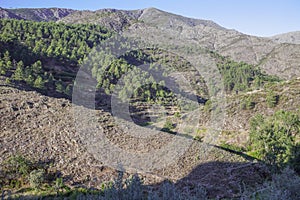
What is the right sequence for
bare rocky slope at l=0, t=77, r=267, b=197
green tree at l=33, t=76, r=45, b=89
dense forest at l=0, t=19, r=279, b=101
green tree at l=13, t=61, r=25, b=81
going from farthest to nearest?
dense forest at l=0, t=19, r=279, b=101 < green tree at l=33, t=76, r=45, b=89 < green tree at l=13, t=61, r=25, b=81 < bare rocky slope at l=0, t=77, r=267, b=197

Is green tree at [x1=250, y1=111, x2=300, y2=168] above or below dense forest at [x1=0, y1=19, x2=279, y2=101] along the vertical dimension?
below

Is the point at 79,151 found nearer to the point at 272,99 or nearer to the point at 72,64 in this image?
the point at 272,99

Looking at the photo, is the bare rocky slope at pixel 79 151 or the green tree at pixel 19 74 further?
the green tree at pixel 19 74

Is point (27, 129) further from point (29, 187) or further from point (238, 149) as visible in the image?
point (238, 149)

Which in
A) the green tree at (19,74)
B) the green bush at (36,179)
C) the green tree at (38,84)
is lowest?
the green bush at (36,179)

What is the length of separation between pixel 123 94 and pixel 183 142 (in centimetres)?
3931

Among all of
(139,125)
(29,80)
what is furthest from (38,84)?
(139,125)

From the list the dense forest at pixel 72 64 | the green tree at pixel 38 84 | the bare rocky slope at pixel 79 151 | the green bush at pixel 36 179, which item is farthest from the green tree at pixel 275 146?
the dense forest at pixel 72 64

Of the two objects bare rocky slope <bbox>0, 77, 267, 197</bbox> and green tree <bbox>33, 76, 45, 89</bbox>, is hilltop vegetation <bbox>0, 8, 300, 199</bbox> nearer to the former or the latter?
bare rocky slope <bbox>0, 77, 267, 197</bbox>

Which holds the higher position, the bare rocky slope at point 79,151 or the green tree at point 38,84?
the green tree at point 38,84

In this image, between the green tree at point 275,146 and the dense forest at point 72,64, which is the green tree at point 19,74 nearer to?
the dense forest at point 72,64

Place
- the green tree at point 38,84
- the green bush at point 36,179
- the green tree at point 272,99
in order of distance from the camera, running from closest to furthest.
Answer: the green bush at point 36,179 → the green tree at point 272,99 → the green tree at point 38,84

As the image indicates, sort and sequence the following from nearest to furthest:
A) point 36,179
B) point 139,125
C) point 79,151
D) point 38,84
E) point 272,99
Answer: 1. point 36,179
2. point 79,151
3. point 272,99
4. point 139,125
5. point 38,84

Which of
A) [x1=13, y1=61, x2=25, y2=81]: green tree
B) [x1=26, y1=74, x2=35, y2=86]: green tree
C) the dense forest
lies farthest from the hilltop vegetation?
the dense forest
